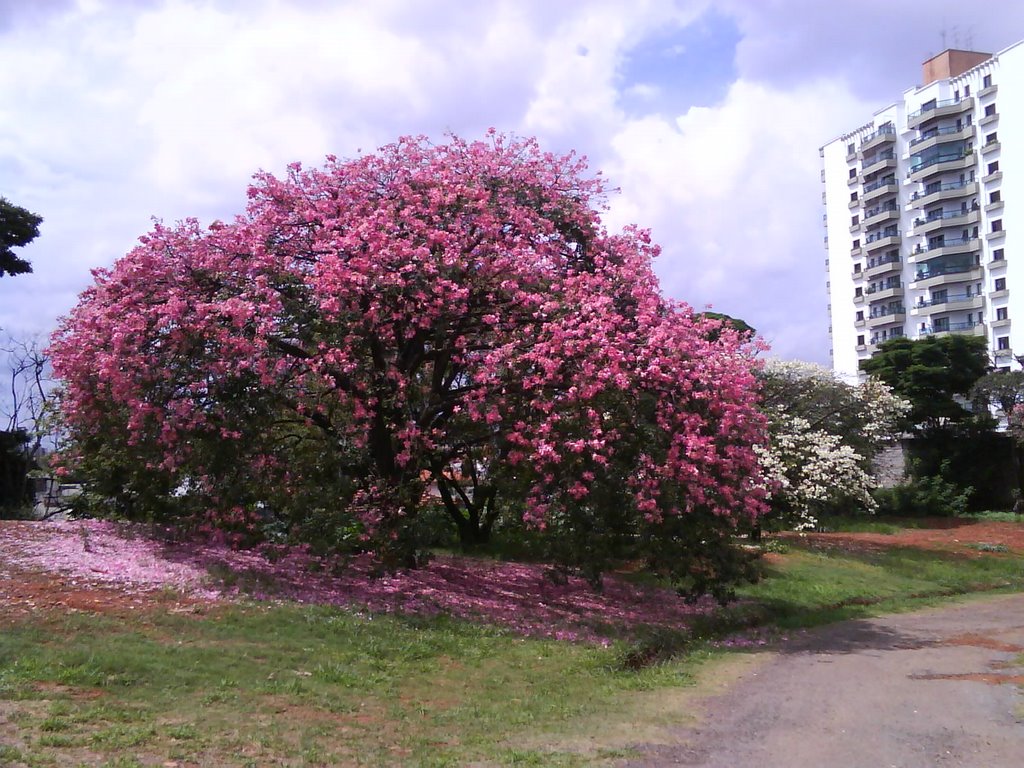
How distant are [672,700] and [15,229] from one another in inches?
744

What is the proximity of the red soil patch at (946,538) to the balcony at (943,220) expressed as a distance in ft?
118

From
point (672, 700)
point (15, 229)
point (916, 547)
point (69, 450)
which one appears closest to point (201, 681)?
point (672, 700)

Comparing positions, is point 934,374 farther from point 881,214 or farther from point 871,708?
point 871,708

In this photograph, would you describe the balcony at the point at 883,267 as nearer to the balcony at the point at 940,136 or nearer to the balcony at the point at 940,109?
the balcony at the point at 940,136

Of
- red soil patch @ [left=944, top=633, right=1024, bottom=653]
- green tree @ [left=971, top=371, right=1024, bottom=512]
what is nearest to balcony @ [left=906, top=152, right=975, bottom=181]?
green tree @ [left=971, top=371, right=1024, bottom=512]

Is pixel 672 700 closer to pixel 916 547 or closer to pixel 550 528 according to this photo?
pixel 550 528

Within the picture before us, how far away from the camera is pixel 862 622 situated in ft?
53.3

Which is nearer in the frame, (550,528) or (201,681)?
(201,681)

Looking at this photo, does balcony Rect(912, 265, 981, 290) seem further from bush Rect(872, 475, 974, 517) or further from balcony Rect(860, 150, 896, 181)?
bush Rect(872, 475, 974, 517)

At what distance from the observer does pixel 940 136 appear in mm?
63781

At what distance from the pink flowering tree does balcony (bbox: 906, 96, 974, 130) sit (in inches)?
2290

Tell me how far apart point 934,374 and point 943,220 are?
26.8 meters

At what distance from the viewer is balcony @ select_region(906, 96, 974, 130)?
62.6 meters

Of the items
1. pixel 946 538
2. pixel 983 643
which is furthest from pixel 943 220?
pixel 983 643
